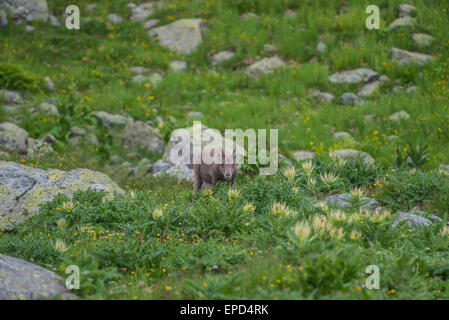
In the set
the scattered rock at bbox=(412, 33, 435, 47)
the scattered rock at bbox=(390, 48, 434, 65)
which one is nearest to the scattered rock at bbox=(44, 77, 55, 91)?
the scattered rock at bbox=(390, 48, 434, 65)

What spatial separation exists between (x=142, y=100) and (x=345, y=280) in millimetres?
14368

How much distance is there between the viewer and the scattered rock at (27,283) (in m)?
5.22

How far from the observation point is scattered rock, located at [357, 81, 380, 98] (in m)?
18.0

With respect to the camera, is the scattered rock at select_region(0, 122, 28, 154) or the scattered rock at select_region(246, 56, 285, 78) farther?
the scattered rock at select_region(246, 56, 285, 78)

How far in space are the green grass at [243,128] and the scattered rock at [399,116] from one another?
0.72ft

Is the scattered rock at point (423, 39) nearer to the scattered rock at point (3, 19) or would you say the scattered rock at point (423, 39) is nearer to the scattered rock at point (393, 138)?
the scattered rock at point (393, 138)

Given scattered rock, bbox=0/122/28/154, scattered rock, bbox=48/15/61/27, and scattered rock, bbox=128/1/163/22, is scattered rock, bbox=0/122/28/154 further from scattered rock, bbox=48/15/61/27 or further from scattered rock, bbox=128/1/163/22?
scattered rock, bbox=128/1/163/22

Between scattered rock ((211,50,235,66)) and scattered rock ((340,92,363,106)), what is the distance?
20.3 ft

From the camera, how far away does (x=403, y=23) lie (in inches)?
805

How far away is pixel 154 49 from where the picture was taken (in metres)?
22.0

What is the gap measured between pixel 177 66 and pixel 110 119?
17.8 ft

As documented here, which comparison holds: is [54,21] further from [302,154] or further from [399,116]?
[399,116]

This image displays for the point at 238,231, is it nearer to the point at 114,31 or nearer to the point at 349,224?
the point at 349,224

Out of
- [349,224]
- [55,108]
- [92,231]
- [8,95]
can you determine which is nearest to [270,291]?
[349,224]
